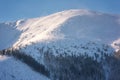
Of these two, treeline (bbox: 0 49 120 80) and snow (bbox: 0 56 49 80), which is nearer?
snow (bbox: 0 56 49 80)

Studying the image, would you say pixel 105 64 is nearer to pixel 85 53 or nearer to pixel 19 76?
pixel 85 53

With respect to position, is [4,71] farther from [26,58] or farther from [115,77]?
[115,77]

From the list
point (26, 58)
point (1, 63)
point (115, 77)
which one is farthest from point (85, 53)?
point (1, 63)

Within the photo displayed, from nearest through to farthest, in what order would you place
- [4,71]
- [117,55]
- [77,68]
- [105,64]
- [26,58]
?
1. [4,71]
2. [26,58]
3. [77,68]
4. [105,64]
5. [117,55]

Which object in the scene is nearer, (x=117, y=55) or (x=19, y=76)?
(x=19, y=76)

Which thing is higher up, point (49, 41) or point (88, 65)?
point (49, 41)

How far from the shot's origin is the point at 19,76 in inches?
3403

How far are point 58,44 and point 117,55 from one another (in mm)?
33533

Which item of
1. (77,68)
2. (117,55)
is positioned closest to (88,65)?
(77,68)

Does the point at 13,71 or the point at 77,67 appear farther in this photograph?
the point at 77,67

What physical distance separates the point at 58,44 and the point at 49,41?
8.38 meters

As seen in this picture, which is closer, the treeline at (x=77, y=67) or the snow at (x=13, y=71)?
the snow at (x=13, y=71)

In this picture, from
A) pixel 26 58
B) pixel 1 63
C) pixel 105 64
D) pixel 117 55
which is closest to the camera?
pixel 1 63

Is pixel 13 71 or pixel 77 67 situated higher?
pixel 13 71
